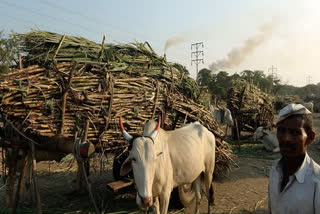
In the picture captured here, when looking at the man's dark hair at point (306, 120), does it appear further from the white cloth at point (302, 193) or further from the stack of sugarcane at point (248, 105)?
the stack of sugarcane at point (248, 105)

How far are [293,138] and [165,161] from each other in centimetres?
248

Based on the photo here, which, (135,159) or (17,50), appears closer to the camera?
(135,159)

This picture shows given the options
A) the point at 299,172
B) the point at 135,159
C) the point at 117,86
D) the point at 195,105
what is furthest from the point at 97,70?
the point at 299,172

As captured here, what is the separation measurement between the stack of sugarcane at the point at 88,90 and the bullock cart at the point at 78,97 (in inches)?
0.4

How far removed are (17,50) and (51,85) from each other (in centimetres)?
122

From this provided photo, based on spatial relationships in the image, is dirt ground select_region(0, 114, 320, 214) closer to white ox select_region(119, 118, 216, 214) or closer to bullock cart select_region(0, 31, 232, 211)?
bullock cart select_region(0, 31, 232, 211)

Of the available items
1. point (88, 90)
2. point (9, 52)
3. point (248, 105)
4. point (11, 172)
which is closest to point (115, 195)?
point (11, 172)

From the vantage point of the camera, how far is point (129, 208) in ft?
16.5

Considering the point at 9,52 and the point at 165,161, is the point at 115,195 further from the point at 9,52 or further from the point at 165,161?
the point at 9,52

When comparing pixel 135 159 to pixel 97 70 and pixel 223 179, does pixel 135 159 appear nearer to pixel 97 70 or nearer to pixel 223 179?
pixel 97 70

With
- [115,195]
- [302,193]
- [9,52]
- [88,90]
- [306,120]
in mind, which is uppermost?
[9,52]

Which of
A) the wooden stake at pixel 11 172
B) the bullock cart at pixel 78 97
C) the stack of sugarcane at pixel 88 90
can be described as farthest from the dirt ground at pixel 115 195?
the stack of sugarcane at pixel 88 90

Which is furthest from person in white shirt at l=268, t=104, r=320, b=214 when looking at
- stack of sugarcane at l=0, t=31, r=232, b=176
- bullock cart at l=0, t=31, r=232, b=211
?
stack of sugarcane at l=0, t=31, r=232, b=176

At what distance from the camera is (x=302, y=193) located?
1.49 m
